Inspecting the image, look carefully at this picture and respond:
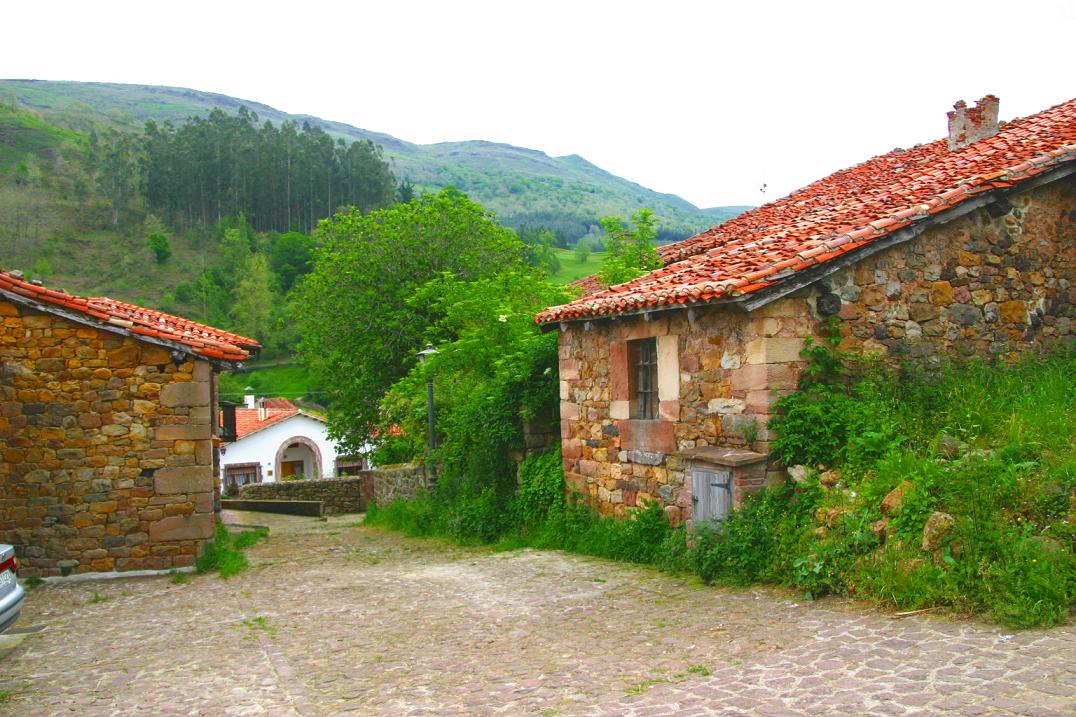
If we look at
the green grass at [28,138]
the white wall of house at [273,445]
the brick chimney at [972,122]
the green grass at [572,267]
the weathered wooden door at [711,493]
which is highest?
the green grass at [28,138]

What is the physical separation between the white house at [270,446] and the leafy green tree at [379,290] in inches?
553

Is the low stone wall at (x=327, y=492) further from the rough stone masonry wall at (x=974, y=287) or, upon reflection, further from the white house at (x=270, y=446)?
the rough stone masonry wall at (x=974, y=287)

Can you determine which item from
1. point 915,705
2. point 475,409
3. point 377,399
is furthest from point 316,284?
point 915,705

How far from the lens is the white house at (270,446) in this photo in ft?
134

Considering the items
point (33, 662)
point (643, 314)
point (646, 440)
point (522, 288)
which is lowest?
point (33, 662)

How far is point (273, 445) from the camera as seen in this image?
41.7 metres

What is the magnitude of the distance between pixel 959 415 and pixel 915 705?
4.52 meters

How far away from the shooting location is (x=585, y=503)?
1202cm

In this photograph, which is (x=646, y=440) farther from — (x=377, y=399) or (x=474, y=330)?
(x=377, y=399)

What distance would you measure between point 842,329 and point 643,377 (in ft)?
8.75

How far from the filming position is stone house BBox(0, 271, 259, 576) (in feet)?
35.5

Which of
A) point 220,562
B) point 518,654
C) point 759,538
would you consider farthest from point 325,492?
point 518,654

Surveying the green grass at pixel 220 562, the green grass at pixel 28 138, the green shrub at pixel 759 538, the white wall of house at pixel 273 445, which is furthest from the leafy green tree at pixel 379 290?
the green grass at pixel 28 138

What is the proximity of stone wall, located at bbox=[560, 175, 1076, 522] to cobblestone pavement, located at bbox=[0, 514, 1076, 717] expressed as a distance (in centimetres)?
150
